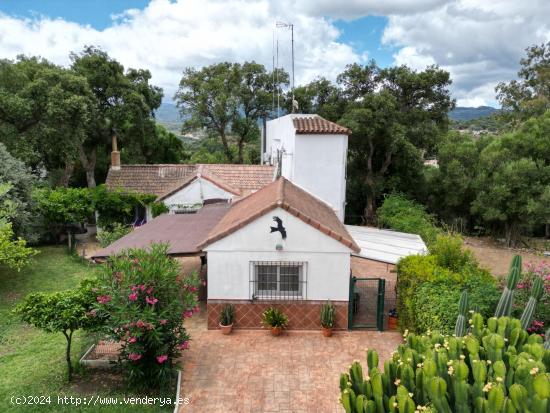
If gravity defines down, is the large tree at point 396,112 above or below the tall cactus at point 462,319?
above

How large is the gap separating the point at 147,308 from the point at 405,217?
28.2 metres

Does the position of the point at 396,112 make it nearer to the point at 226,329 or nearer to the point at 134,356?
the point at 226,329

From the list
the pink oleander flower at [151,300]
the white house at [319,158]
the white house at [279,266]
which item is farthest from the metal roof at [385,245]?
the pink oleander flower at [151,300]

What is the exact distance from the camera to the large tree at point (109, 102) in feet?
127

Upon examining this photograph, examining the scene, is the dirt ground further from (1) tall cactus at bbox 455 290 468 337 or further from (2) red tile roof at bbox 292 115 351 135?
(1) tall cactus at bbox 455 290 468 337

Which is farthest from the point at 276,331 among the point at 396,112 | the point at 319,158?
the point at 396,112

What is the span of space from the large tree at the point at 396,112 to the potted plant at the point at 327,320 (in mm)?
25750

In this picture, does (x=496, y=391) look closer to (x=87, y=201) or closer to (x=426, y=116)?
(x=87, y=201)

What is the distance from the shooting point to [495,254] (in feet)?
118

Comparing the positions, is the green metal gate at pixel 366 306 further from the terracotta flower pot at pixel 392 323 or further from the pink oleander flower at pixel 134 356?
the pink oleander flower at pixel 134 356

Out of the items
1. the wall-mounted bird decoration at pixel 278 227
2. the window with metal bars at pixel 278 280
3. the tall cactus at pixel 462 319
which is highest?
the wall-mounted bird decoration at pixel 278 227

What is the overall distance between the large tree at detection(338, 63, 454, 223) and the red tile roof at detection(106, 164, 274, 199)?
11.0m

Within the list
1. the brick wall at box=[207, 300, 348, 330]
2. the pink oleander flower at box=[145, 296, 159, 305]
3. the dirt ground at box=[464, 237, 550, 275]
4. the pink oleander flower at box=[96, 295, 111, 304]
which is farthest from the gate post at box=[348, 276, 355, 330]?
the dirt ground at box=[464, 237, 550, 275]

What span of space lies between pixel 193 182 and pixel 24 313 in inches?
848
